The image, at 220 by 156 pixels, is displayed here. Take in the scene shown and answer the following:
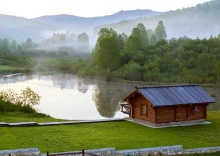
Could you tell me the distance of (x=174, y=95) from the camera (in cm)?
2853

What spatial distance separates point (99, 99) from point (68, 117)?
13115 millimetres

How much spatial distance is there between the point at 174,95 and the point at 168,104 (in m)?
1.58

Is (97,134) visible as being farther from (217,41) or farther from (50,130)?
(217,41)

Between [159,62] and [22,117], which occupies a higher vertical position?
[159,62]

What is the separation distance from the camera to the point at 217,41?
84438 mm

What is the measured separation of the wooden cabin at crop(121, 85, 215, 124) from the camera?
27.3m

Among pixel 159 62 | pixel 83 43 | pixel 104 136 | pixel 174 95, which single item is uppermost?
pixel 83 43

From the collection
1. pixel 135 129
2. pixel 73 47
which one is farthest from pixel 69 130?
pixel 73 47

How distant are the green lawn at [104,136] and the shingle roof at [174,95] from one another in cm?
189

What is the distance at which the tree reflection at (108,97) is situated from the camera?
40.9 m

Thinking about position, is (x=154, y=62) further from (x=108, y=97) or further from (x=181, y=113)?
(x=181, y=113)

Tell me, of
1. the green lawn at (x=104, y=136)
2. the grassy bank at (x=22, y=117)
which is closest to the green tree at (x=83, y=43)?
the grassy bank at (x=22, y=117)


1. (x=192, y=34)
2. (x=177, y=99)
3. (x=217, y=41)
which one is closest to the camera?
(x=177, y=99)

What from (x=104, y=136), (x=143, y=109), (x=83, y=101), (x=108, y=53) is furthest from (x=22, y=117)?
(x=108, y=53)
